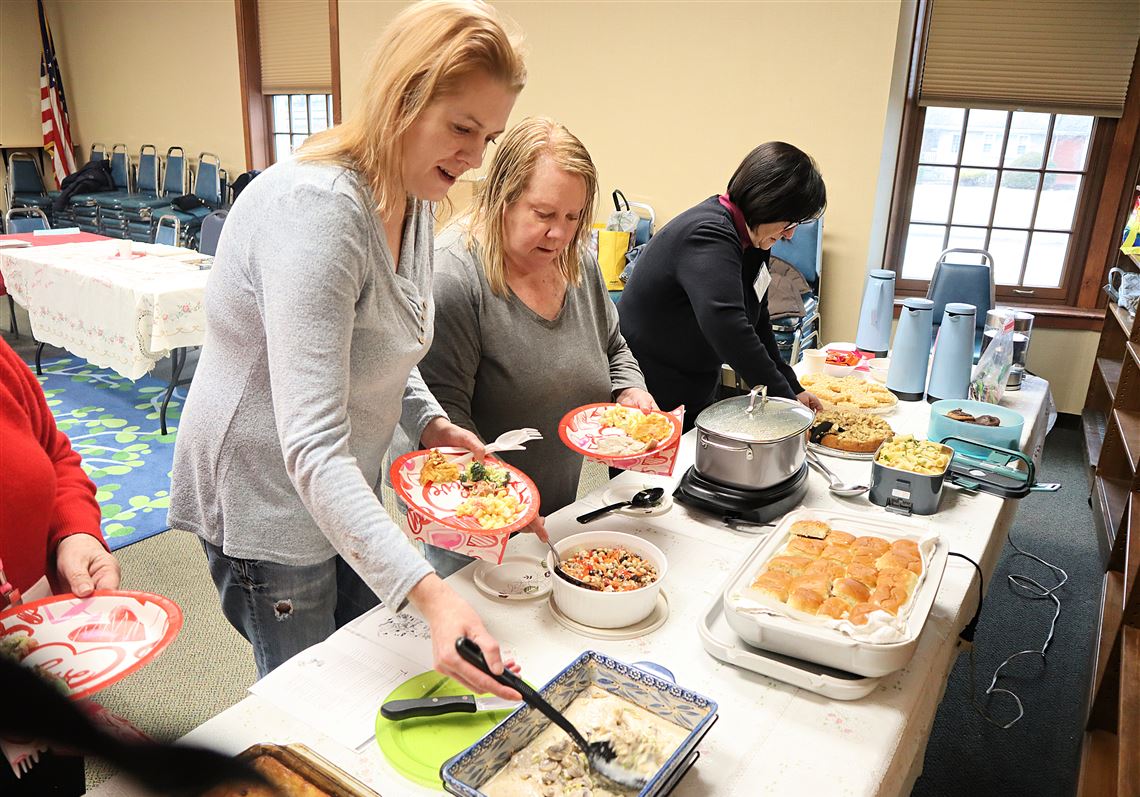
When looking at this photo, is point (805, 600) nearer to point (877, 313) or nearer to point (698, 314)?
point (698, 314)

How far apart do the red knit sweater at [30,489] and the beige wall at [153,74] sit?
6.70 m

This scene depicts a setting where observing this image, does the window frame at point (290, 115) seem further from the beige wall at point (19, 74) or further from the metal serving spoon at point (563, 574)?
the metal serving spoon at point (563, 574)

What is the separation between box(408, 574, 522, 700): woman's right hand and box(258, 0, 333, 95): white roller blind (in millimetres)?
6101

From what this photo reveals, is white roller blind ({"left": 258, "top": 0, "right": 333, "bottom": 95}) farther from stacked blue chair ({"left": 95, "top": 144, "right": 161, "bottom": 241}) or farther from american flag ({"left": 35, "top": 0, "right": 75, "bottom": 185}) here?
american flag ({"left": 35, "top": 0, "right": 75, "bottom": 185})

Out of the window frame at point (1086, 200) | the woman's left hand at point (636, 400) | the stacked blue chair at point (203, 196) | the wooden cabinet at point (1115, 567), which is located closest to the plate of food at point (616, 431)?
the woman's left hand at point (636, 400)

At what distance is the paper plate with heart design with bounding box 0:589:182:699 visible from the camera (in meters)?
0.85

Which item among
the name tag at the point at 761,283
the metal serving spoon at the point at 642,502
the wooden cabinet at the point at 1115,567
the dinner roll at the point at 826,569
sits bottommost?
the wooden cabinet at the point at 1115,567

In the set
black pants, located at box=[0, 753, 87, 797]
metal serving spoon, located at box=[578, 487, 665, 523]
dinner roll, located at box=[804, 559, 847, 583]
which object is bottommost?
metal serving spoon, located at box=[578, 487, 665, 523]

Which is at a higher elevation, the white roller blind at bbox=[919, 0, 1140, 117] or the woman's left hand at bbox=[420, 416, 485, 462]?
the white roller blind at bbox=[919, 0, 1140, 117]

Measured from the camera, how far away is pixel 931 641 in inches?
46.5

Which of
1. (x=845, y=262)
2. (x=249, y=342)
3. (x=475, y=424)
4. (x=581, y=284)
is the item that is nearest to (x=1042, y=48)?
(x=845, y=262)

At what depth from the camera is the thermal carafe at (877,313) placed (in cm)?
267

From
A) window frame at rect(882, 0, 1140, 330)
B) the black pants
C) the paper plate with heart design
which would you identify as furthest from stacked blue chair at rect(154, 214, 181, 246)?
the black pants

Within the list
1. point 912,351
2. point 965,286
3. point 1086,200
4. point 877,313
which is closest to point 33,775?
point 912,351
